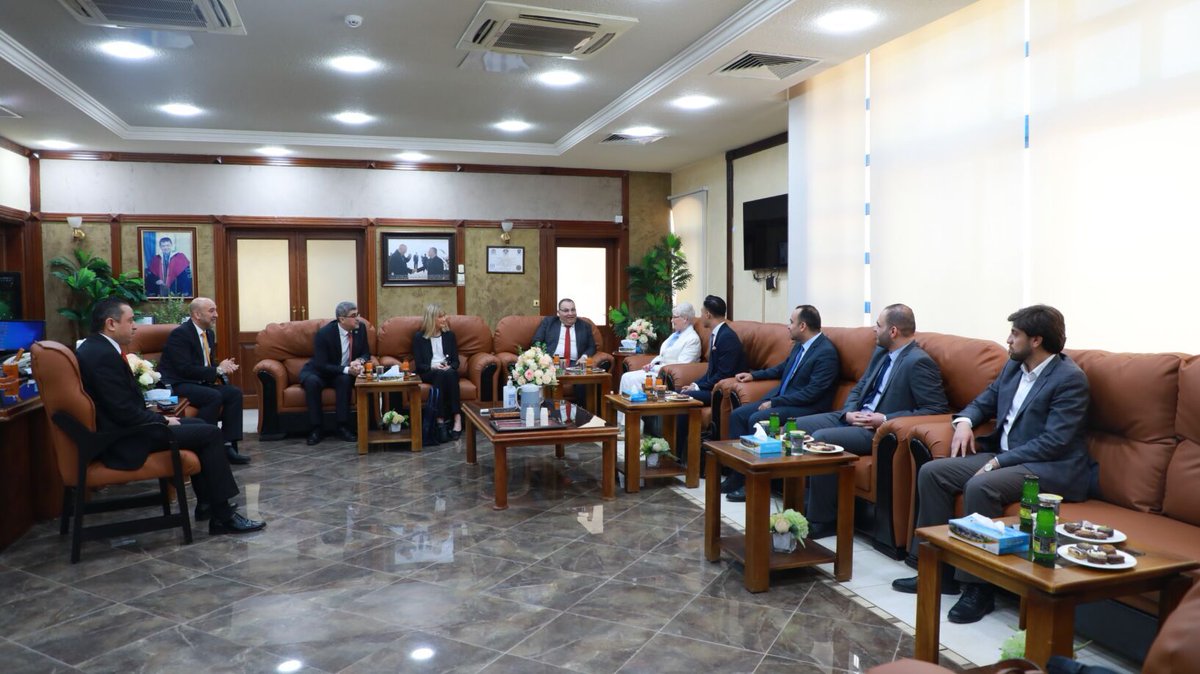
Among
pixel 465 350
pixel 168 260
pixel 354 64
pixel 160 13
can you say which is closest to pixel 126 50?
pixel 160 13

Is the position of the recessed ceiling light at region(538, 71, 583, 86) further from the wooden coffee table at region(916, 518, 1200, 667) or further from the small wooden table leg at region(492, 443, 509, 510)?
the wooden coffee table at region(916, 518, 1200, 667)

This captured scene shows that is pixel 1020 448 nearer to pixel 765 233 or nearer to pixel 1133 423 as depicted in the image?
pixel 1133 423

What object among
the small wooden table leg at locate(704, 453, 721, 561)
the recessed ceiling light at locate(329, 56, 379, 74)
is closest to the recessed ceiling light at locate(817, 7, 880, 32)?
the small wooden table leg at locate(704, 453, 721, 561)

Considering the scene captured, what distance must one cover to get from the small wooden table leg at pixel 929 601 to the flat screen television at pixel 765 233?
17.0ft

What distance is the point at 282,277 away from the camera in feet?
29.9

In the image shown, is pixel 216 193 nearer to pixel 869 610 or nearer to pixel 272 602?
pixel 272 602

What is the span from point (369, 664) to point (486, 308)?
7.09 metres

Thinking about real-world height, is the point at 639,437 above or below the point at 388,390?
below

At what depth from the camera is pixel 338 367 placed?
273 inches

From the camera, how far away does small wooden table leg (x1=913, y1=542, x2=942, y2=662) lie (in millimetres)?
2426

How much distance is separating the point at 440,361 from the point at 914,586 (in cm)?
499

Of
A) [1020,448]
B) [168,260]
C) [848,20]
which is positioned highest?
[848,20]

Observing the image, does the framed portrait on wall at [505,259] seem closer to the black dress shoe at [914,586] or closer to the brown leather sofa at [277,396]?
the brown leather sofa at [277,396]

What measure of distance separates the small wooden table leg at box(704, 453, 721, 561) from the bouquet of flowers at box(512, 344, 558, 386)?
6.66 feet
